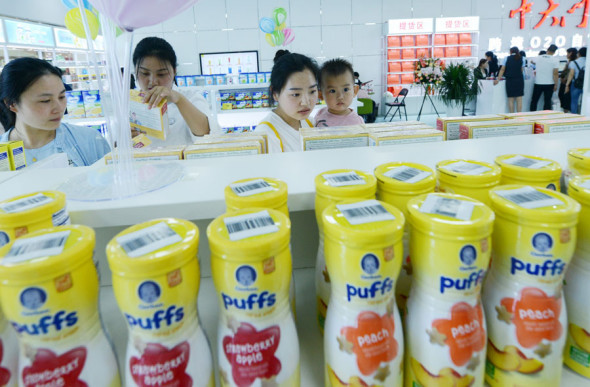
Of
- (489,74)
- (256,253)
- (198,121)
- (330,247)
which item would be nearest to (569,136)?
(330,247)

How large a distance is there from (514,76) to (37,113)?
8433mm

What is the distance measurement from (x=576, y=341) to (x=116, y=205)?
85cm

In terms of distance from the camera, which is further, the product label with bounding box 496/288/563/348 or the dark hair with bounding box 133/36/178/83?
the dark hair with bounding box 133/36/178/83

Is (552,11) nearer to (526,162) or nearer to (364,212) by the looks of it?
(526,162)

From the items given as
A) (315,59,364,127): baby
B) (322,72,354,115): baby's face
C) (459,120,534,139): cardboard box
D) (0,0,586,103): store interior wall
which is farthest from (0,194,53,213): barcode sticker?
(0,0,586,103): store interior wall

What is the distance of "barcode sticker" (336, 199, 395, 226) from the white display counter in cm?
22

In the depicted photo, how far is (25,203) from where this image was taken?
668 mm

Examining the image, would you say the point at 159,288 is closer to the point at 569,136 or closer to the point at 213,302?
the point at 213,302

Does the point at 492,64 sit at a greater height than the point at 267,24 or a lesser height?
lesser

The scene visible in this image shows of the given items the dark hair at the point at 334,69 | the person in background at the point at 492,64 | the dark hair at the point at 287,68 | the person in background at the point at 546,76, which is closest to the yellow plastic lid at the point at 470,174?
the dark hair at the point at 287,68


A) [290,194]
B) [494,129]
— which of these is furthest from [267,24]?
[290,194]

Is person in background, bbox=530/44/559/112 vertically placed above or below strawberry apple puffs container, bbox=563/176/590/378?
above

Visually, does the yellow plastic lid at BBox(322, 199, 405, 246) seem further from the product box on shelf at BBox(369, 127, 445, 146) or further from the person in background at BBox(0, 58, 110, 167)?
the person in background at BBox(0, 58, 110, 167)

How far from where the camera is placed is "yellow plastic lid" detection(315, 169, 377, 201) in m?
0.66
